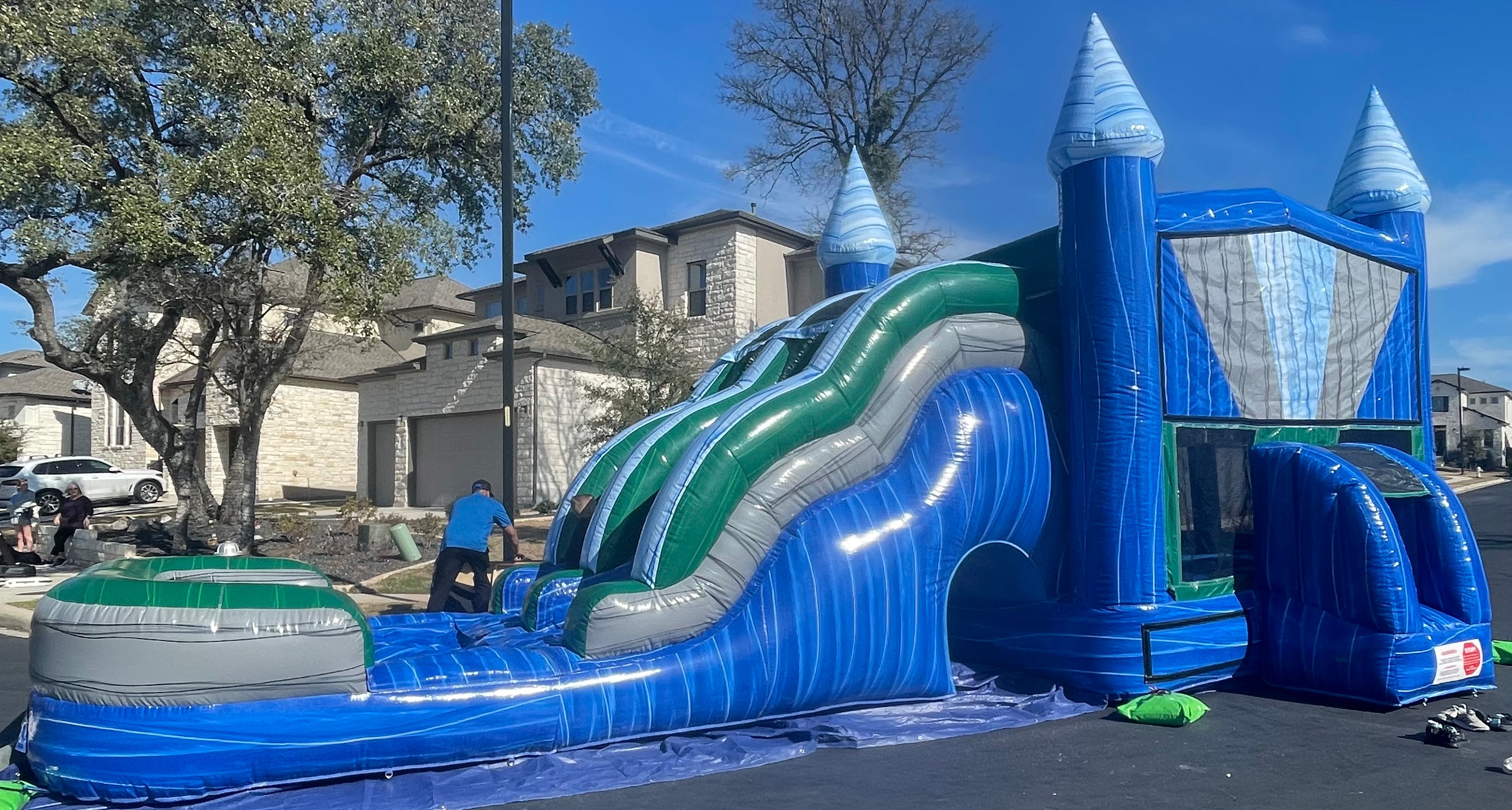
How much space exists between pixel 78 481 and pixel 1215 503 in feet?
89.6

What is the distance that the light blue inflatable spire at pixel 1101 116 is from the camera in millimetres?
6520

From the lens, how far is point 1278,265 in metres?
7.04

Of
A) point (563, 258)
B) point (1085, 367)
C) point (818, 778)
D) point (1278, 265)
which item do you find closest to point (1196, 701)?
point (1085, 367)

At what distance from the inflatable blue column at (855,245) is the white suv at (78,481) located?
864 inches

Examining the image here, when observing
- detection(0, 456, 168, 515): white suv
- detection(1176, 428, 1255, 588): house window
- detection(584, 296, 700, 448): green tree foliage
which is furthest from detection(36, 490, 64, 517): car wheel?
detection(1176, 428, 1255, 588): house window

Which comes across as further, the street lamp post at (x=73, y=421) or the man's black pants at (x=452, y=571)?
the street lamp post at (x=73, y=421)

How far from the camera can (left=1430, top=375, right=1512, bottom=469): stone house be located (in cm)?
5534

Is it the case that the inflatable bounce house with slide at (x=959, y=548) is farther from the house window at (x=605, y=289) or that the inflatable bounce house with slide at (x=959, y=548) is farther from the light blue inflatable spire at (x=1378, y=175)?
the house window at (x=605, y=289)

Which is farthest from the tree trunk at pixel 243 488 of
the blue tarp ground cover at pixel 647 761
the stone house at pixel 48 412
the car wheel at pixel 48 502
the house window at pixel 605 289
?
the stone house at pixel 48 412

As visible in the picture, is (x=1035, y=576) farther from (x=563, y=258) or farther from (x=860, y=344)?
(x=563, y=258)

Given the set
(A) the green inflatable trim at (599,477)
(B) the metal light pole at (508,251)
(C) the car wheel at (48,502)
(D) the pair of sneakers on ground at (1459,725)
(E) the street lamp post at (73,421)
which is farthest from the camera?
(E) the street lamp post at (73,421)

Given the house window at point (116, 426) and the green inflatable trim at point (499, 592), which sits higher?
the house window at point (116, 426)

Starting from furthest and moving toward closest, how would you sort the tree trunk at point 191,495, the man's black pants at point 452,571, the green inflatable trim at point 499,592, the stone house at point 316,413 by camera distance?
the stone house at point 316,413 < the tree trunk at point 191,495 < the man's black pants at point 452,571 < the green inflatable trim at point 499,592

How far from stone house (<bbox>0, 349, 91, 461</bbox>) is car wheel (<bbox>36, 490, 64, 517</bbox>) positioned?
1479 centimetres
